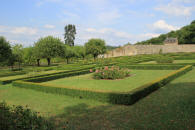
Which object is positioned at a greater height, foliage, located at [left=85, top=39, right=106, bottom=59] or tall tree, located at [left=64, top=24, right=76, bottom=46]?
tall tree, located at [left=64, top=24, right=76, bottom=46]

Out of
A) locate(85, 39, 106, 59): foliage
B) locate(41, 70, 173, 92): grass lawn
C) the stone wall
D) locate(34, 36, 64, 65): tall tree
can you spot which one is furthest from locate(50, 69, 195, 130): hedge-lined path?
the stone wall

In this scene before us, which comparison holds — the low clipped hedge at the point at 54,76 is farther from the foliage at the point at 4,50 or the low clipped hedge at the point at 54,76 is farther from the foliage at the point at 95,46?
the foliage at the point at 95,46

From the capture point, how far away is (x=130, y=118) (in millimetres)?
5051

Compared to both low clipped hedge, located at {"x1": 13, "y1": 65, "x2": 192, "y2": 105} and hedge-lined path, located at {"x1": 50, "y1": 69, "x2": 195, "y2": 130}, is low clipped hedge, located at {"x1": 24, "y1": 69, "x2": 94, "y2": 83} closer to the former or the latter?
low clipped hedge, located at {"x1": 13, "y1": 65, "x2": 192, "y2": 105}

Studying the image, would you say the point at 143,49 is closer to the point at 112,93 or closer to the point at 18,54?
the point at 18,54

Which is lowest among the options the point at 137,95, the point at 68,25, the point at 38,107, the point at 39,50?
the point at 38,107

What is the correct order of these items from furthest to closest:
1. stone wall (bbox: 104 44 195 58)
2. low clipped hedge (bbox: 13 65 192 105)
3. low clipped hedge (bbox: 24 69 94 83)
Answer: stone wall (bbox: 104 44 195 58)
low clipped hedge (bbox: 24 69 94 83)
low clipped hedge (bbox: 13 65 192 105)

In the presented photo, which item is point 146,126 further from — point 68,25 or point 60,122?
point 68,25

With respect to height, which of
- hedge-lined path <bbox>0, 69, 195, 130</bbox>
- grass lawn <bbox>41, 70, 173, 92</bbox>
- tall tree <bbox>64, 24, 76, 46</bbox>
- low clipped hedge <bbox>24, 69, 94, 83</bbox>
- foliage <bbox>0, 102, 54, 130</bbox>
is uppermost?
tall tree <bbox>64, 24, 76, 46</bbox>

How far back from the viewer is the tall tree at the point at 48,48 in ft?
105

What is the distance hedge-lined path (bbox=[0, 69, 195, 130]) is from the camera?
456cm

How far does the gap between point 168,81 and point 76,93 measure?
6077 mm

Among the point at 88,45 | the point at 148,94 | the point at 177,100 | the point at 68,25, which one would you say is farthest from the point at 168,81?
the point at 68,25

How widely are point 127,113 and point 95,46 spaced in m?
37.5
